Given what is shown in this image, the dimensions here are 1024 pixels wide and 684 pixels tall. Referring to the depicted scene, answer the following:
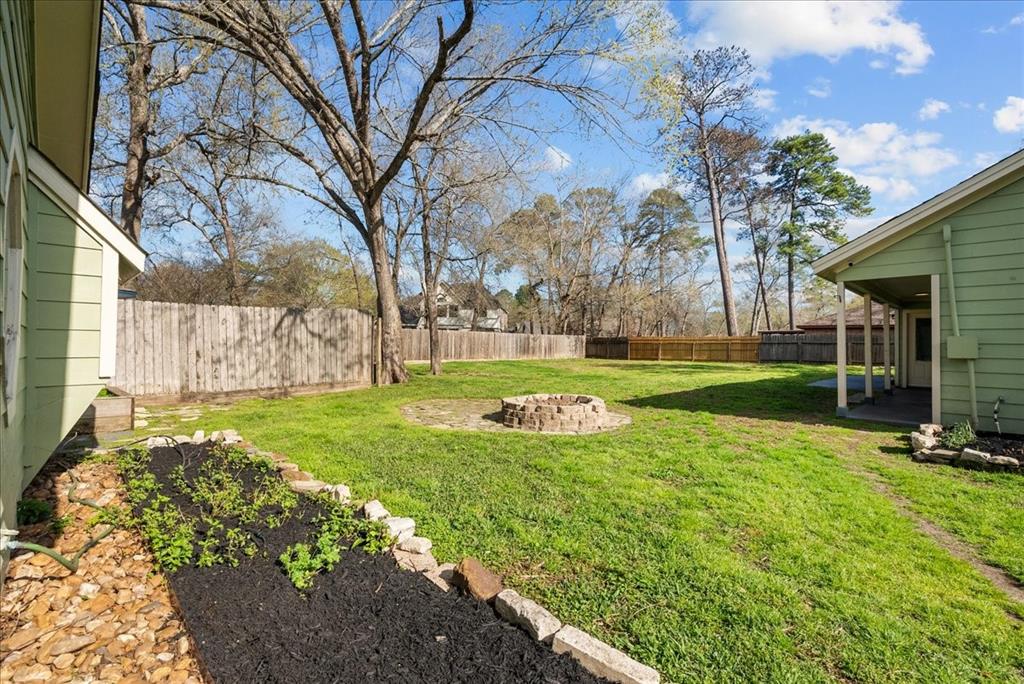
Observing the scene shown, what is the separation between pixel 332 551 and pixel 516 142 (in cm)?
833

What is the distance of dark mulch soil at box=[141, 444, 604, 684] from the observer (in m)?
1.70

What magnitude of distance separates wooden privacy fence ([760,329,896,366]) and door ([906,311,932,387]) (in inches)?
354

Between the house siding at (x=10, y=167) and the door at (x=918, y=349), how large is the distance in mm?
14389

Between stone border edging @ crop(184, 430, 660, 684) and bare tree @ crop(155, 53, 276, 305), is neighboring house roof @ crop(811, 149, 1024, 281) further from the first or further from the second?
bare tree @ crop(155, 53, 276, 305)

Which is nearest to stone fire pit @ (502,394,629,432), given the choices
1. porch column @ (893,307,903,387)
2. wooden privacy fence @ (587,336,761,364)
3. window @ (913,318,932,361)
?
porch column @ (893,307,903,387)

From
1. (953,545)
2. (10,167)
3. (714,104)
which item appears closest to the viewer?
(10,167)

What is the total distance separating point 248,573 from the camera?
2297 millimetres

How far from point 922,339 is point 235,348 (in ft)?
49.6

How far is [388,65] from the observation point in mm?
10078

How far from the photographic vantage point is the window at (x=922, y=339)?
1075 centimetres

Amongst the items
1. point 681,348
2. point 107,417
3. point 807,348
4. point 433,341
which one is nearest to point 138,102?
point 107,417

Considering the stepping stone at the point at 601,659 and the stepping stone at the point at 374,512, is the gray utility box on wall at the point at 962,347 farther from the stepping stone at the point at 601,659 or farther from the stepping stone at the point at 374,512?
the stepping stone at the point at 374,512

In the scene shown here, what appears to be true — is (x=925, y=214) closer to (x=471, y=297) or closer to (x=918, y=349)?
(x=918, y=349)

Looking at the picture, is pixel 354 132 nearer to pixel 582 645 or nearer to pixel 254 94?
pixel 254 94
